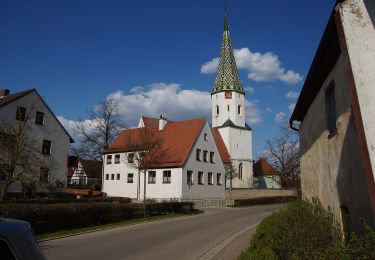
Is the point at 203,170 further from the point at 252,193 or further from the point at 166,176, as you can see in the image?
the point at 252,193

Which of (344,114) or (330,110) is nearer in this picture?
(344,114)

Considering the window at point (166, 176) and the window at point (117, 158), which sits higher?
the window at point (117, 158)

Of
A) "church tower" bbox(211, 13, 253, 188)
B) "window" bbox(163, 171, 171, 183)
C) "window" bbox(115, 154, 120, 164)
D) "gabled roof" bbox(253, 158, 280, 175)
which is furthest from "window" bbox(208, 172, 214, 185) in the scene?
"gabled roof" bbox(253, 158, 280, 175)

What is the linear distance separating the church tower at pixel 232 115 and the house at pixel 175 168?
20.4m

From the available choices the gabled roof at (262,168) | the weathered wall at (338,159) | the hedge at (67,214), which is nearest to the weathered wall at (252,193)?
the gabled roof at (262,168)

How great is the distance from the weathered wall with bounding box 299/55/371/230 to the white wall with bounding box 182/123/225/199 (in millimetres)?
28755

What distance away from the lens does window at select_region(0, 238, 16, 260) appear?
281cm

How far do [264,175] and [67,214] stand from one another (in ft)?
216

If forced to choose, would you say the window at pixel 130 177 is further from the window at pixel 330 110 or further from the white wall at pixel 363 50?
the white wall at pixel 363 50

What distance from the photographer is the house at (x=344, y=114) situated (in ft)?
17.8

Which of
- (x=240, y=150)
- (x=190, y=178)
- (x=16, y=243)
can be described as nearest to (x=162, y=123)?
(x=190, y=178)

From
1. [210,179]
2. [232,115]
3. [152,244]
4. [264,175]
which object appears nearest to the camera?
[152,244]

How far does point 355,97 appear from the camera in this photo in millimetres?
5461

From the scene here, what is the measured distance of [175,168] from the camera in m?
41.3
